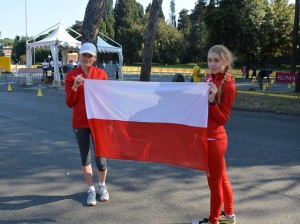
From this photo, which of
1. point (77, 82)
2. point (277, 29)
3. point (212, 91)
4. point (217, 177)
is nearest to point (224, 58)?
point (212, 91)

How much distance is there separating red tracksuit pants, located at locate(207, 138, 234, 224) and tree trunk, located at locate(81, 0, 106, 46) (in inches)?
295

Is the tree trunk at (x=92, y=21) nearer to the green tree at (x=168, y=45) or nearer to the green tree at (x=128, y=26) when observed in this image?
the green tree at (x=128, y=26)

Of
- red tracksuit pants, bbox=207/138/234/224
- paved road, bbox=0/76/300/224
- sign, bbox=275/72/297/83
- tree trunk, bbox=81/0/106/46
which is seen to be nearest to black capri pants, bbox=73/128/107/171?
paved road, bbox=0/76/300/224

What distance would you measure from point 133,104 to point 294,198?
2.58 m

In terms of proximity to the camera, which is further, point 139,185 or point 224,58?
point 139,185

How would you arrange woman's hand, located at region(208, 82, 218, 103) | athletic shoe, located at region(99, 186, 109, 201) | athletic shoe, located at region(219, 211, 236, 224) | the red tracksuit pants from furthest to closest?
athletic shoe, located at region(99, 186, 109, 201) → athletic shoe, located at region(219, 211, 236, 224) → the red tracksuit pants → woman's hand, located at region(208, 82, 218, 103)

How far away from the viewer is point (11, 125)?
10.2m

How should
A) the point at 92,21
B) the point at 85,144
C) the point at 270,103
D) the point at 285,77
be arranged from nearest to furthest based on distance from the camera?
1. the point at 85,144
2. the point at 92,21
3. the point at 270,103
4. the point at 285,77

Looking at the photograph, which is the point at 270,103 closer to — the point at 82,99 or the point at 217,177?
the point at 82,99

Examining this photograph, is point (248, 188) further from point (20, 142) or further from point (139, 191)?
point (20, 142)

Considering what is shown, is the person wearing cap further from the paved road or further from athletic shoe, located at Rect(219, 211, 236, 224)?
athletic shoe, located at Rect(219, 211, 236, 224)

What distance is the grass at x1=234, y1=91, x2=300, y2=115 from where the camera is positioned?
14165mm

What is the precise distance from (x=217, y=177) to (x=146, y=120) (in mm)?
1224

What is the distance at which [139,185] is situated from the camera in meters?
5.41
